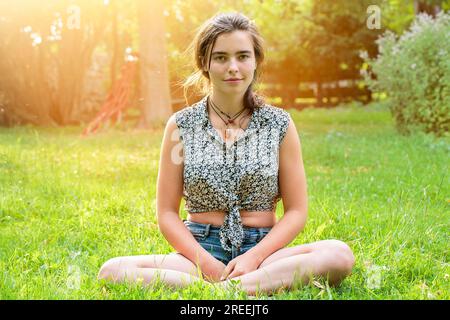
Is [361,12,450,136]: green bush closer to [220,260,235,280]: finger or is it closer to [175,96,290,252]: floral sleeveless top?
[175,96,290,252]: floral sleeveless top

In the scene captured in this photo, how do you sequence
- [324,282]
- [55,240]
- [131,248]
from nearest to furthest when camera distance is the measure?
[324,282] < [131,248] < [55,240]

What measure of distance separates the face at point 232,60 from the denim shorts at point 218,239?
67cm

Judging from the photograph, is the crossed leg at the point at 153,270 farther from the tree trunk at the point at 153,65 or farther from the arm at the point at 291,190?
the tree trunk at the point at 153,65

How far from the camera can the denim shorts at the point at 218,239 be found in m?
3.29

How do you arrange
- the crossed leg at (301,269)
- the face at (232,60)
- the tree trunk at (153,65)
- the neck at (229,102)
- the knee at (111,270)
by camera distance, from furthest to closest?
the tree trunk at (153,65) → the neck at (229,102) → the face at (232,60) → the knee at (111,270) → the crossed leg at (301,269)

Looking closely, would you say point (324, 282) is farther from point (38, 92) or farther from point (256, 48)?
point (38, 92)

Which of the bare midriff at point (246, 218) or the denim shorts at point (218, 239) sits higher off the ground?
the bare midriff at point (246, 218)

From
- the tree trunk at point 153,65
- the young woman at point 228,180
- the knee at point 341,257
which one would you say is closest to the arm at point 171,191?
the young woman at point 228,180

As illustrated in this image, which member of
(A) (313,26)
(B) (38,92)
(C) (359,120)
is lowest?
(C) (359,120)

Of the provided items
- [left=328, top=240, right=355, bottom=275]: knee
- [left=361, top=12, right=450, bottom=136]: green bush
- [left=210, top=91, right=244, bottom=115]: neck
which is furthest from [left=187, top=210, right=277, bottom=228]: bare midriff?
[left=361, top=12, right=450, bottom=136]: green bush

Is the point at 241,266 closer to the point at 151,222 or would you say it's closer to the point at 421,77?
the point at 151,222

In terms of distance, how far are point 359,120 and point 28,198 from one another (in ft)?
36.9

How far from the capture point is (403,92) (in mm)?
10750
